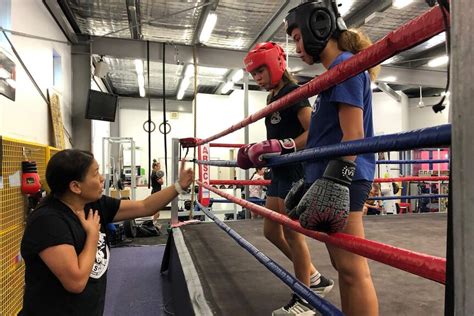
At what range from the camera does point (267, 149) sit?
4.18ft

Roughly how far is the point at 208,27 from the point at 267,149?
4407 mm

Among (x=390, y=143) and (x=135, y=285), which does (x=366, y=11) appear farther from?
(x=390, y=143)

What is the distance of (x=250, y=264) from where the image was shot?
2303 millimetres

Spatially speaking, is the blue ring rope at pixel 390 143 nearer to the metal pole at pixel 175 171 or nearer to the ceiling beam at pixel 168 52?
the metal pole at pixel 175 171

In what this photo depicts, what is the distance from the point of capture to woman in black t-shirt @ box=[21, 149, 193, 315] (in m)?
1.11

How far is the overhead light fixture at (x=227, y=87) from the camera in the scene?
29.6 ft

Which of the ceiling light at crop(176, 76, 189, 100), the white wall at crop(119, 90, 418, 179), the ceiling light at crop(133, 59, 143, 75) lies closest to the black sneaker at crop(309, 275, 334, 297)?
the ceiling light at crop(133, 59, 143, 75)

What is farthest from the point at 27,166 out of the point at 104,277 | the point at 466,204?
the point at 466,204

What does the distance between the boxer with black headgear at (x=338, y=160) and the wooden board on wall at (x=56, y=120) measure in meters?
4.05

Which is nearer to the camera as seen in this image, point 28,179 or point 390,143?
point 390,143

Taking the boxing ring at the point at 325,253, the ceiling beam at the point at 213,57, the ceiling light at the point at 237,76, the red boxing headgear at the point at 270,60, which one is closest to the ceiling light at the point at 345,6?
the ceiling beam at the point at 213,57

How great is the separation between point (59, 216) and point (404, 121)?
9.97m

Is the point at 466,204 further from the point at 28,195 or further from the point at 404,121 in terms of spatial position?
the point at 404,121

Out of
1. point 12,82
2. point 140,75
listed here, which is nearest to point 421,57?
point 140,75
